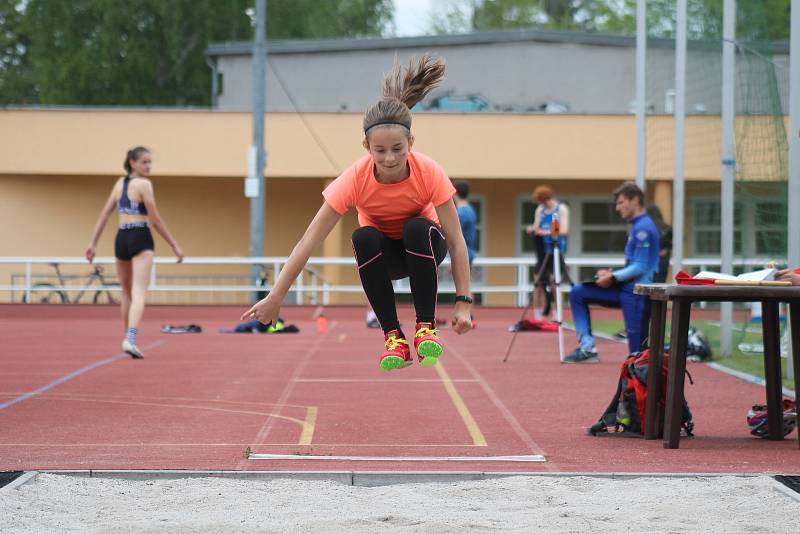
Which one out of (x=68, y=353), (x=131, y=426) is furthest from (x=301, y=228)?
(x=131, y=426)

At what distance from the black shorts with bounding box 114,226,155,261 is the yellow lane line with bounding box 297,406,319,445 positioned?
3770 mm

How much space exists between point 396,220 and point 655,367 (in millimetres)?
2236

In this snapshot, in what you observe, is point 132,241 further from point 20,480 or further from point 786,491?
point 786,491

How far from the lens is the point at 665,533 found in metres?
5.15

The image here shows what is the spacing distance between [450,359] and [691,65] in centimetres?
487

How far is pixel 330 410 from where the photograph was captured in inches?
368

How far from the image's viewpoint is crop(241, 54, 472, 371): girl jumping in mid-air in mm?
6434

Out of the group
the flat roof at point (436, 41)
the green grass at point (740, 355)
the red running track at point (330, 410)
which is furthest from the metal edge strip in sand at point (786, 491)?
the flat roof at point (436, 41)

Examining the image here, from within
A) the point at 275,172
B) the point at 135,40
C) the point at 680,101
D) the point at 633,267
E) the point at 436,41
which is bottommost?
the point at 633,267

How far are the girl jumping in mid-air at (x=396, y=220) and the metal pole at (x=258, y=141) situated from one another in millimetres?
16804

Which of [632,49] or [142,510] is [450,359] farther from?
[632,49]

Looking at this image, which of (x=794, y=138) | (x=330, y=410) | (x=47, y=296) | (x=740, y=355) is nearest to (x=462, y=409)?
(x=330, y=410)

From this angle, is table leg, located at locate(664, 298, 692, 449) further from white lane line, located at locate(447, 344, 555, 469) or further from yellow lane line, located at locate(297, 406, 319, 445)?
yellow lane line, located at locate(297, 406, 319, 445)

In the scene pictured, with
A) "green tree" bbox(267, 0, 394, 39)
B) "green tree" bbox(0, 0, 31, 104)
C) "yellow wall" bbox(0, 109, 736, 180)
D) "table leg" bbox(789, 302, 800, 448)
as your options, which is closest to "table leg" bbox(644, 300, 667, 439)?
"table leg" bbox(789, 302, 800, 448)
